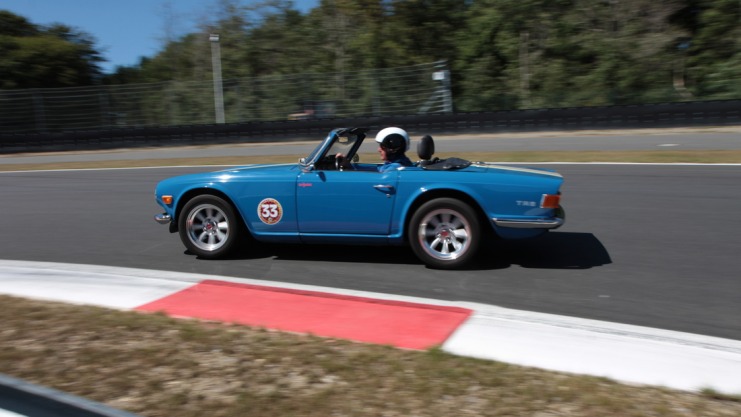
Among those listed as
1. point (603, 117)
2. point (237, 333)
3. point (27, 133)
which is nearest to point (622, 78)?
point (603, 117)

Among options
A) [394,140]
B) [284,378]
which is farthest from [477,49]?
[284,378]

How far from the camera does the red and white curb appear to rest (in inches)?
145

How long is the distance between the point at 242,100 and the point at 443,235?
74.3ft

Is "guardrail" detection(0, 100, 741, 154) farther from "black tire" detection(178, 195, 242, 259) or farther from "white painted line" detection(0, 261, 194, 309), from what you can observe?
"white painted line" detection(0, 261, 194, 309)

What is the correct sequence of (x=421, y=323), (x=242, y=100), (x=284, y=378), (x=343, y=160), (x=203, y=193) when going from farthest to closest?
(x=242, y=100)
(x=203, y=193)
(x=343, y=160)
(x=421, y=323)
(x=284, y=378)

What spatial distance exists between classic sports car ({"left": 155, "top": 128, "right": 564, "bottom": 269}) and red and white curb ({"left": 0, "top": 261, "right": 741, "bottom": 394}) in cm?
75

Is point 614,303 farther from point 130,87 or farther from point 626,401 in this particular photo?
point 130,87

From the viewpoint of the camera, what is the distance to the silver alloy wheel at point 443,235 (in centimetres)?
586

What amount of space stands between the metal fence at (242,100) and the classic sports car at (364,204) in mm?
19308

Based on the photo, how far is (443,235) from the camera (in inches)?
233

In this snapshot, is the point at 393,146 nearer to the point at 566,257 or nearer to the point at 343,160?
the point at 343,160

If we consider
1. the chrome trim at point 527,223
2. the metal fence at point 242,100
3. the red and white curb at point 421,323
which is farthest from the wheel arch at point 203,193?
the metal fence at point 242,100

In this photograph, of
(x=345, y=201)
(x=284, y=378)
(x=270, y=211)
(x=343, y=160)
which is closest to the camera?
(x=284, y=378)

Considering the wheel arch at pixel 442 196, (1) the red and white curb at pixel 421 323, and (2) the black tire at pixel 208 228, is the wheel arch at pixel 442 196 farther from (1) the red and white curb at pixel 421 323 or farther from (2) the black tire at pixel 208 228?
(2) the black tire at pixel 208 228
